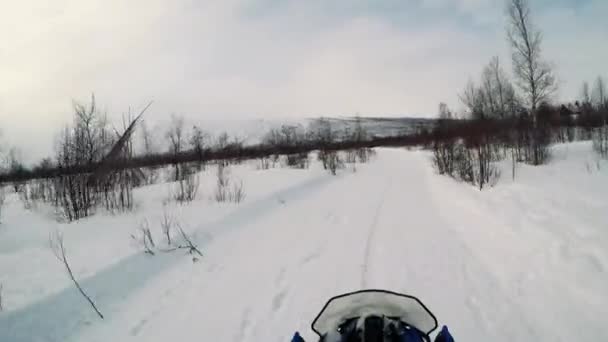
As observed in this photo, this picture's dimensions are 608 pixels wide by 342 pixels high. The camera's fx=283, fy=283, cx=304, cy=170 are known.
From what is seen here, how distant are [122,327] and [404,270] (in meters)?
3.59

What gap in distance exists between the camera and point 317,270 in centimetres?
424

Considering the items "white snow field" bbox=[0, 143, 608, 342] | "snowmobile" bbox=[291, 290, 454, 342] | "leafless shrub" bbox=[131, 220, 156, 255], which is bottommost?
"white snow field" bbox=[0, 143, 608, 342]

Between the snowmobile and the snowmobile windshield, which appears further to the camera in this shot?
the snowmobile windshield

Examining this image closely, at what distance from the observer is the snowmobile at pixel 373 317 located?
1389 millimetres

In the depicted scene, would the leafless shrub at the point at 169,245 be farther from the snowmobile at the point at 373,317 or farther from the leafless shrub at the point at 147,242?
the snowmobile at the point at 373,317

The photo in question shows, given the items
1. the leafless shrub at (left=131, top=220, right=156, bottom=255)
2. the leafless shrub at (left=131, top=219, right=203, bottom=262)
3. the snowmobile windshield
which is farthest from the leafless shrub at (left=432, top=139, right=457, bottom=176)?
the snowmobile windshield

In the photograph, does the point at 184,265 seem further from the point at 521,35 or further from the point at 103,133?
the point at 521,35

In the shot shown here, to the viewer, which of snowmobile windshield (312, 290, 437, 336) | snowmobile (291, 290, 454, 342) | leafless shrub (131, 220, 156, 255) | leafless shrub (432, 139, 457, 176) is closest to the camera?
snowmobile (291, 290, 454, 342)

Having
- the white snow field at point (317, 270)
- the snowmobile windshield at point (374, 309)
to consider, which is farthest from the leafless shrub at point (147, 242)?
the snowmobile windshield at point (374, 309)

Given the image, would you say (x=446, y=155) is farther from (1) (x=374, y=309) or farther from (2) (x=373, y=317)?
(2) (x=373, y=317)

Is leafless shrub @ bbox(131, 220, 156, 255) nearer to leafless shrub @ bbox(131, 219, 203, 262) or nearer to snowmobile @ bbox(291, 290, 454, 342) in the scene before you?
leafless shrub @ bbox(131, 219, 203, 262)

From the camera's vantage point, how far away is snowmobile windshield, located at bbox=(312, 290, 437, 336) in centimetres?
154

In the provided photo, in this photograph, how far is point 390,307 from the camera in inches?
62.5

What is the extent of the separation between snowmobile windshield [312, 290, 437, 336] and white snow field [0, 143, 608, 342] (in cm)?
141
